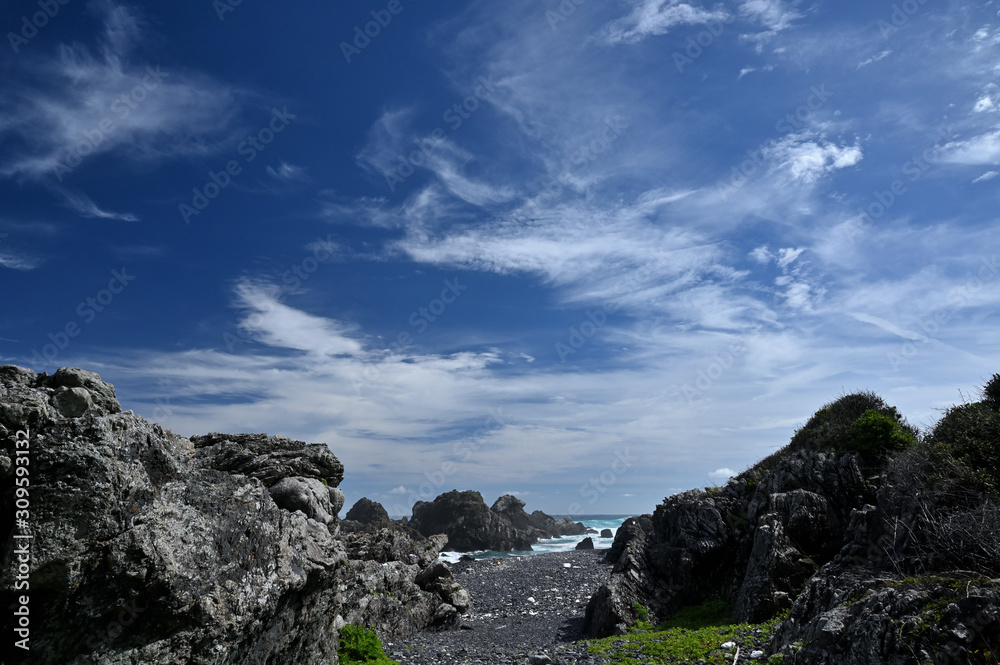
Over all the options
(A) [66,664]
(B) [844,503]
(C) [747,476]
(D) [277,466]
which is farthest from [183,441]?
(C) [747,476]

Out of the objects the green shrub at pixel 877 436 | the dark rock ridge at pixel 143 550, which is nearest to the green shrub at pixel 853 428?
the green shrub at pixel 877 436

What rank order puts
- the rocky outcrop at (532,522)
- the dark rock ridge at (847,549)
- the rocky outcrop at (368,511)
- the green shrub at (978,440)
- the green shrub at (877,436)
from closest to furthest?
the dark rock ridge at (847,549)
the green shrub at (978,440)
the green shrub at (877,436)
the rocky outcrop at (368,511)
the rocky outcrop at (532,522)

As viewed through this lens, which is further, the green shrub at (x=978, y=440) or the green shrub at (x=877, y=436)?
the green shrub at (x=877, y=436)

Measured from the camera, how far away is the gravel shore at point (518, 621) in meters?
16.8

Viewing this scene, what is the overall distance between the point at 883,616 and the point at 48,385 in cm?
1588

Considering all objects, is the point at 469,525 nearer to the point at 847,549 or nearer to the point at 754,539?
the point at 754,539

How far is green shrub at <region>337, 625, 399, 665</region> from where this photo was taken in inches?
562

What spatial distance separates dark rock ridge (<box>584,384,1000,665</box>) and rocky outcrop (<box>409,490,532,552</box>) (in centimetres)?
7280

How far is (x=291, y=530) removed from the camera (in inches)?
466

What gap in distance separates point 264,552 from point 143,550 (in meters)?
2.54

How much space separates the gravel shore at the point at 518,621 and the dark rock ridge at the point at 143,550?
5.83 m

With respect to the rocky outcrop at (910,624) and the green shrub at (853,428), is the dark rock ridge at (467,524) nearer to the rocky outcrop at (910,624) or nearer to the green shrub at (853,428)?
the green shrub at (853,428)

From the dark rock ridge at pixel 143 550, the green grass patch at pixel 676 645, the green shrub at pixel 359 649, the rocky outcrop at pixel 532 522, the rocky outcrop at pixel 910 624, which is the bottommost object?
the rocky outcrop at pixel 532 522

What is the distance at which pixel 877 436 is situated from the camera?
78.3 ft
